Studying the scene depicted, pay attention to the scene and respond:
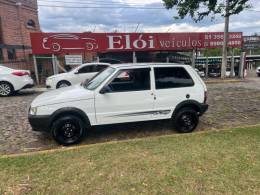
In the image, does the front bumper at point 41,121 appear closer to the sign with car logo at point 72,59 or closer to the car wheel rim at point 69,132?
the car wheel rim at point 69,132

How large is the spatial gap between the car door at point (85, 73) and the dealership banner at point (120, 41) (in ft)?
13.4

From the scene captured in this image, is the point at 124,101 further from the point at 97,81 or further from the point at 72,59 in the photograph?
the point at 72,59

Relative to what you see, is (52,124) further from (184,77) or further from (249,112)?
(249,112)

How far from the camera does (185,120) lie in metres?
5.86

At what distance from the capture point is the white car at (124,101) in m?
4.96

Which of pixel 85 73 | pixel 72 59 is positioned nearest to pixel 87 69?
pixel 85 73

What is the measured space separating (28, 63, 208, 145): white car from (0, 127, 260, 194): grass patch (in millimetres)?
627

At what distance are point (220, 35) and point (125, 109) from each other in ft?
49.8

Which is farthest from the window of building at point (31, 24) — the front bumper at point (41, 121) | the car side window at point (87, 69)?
the front bumper at point (41, 121)

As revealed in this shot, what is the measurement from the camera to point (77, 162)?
13.6 feet

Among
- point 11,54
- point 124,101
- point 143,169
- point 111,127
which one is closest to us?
point 143,169

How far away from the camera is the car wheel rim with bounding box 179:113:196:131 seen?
230 inches

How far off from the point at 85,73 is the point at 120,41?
17.1 ft

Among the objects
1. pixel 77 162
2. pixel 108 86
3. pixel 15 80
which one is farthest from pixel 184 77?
pixel 15 80
